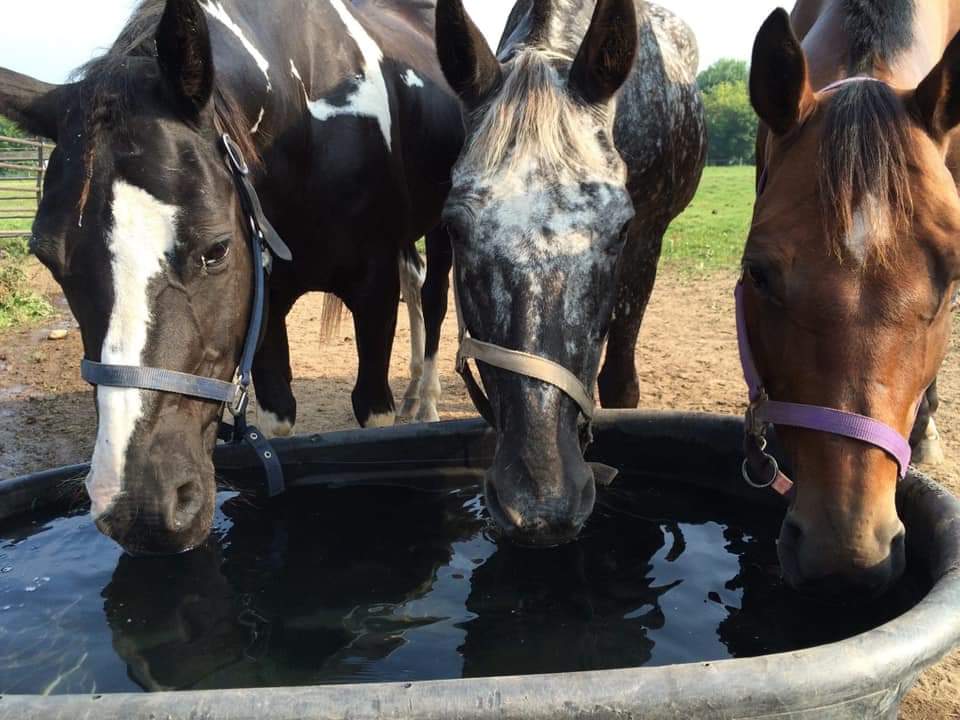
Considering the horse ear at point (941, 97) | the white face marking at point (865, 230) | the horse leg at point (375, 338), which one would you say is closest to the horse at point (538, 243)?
the white face marking at point (865, 230)

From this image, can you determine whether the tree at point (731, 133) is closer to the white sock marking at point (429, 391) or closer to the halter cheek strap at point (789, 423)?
the white sock marking at point (429, 391)

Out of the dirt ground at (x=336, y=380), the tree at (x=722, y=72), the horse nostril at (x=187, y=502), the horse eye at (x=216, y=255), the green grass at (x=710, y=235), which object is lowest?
the green grass at (x=710, y=235)

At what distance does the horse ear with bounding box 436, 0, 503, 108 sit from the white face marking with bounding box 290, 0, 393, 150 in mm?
795

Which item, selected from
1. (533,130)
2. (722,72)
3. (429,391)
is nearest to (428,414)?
(429,391)

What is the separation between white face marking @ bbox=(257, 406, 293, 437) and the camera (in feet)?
11.2

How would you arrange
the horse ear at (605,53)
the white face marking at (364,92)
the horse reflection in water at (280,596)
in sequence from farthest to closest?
the white face marking at (364,92), the horse ear at (605,53), the horse reflection in water at (280,596)

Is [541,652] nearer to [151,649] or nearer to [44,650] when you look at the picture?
[151,649]

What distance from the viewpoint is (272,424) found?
11.2 feet

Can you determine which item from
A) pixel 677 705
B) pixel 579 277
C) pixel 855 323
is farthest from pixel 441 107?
pixel 677 705

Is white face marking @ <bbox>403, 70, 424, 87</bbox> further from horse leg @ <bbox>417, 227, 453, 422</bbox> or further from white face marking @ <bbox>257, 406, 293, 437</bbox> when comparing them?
white face marking @ <bbox>257, 406, 293, 437</bbox>

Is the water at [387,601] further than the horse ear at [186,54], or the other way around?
the horse ear at [186,54]

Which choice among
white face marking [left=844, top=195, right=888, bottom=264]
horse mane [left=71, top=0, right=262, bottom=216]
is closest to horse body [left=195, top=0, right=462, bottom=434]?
horse mane [left=71, top=0, right=262, bottom=216]

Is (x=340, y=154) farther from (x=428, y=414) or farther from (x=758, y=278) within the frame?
(x=428, y=414)

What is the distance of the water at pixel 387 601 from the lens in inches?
75.4
